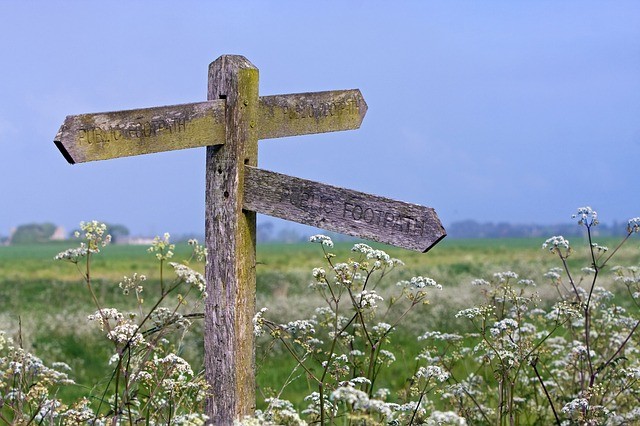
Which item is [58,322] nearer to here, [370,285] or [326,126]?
[370,285]

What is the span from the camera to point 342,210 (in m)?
5.69

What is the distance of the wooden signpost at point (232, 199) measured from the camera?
5.65 metres

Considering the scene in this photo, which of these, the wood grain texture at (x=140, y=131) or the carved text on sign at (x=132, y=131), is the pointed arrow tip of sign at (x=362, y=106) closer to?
the wood grain texture at (x=140, y=131)

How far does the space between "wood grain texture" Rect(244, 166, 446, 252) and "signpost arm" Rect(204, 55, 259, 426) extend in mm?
152

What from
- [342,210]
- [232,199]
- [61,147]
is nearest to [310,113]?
[232,199]

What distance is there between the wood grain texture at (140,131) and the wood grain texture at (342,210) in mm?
444

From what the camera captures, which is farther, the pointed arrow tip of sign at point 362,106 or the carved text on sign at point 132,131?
the pointed arrow tip of sign at point 362,106

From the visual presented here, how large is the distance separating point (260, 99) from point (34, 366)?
2.85 m

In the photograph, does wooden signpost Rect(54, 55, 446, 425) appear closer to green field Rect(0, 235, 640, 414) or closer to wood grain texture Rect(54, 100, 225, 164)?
wood grain texture Rect(54, 100, 225, 164)

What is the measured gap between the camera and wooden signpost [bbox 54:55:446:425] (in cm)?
565

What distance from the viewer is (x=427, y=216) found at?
525cm

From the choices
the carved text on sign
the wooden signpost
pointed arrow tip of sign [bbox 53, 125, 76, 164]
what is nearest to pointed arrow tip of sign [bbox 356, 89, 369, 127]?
the wooden signpost

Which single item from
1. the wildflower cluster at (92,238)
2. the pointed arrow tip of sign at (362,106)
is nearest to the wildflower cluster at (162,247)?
the wildflower cluster at (92,238)

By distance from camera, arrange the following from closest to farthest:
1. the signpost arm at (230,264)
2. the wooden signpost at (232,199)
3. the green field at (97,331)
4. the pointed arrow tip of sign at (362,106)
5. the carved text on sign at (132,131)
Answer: the carved text on sign at (132,131)
the wooden signpost at (232,199)
the signpost arm at (230,264)
the pointed arrow tip of sign at (362,106)
the green field at (97,331)
